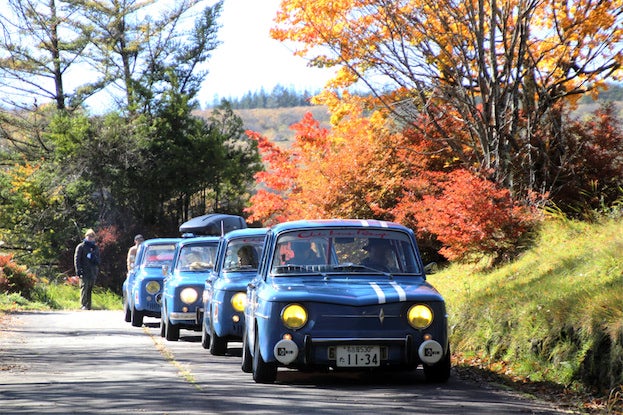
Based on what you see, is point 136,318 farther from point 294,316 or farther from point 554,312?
point 294,316

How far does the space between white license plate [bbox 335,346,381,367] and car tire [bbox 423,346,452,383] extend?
2.23 feet

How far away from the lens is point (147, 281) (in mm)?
21547

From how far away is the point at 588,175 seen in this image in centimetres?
2023

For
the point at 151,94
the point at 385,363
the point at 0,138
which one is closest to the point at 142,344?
the point at 385,363

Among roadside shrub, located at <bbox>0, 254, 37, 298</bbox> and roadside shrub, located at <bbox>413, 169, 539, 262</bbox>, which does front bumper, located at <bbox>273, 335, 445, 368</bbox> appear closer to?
roadside shrub, located at <bbox>413, 169, 539, 262</bbox>

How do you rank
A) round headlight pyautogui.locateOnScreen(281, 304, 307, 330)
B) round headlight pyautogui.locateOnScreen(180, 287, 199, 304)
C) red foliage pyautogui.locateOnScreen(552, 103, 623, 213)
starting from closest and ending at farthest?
round headlight pyautogui.locateOnScreen(281, 304, 307, 330) → round headlight pyautogui.locateOnScreen(180, 287, 199, 304) → red foliage pyautogui.locateOnScreen(552, 103, 623, 213)

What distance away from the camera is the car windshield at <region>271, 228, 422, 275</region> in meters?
11.5

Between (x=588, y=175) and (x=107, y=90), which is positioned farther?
(x=107, y=90)

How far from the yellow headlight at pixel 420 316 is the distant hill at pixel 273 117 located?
487 feet

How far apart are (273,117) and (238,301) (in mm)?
157457

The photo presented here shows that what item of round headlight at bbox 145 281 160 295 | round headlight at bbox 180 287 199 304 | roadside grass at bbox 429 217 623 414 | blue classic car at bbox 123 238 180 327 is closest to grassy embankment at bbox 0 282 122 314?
blue classic car at bbox 123 238 180 327

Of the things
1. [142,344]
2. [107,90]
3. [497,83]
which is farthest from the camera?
[107,90]

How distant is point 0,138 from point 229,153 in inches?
413

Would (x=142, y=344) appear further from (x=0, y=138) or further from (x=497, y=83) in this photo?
(x=0, y=138)
